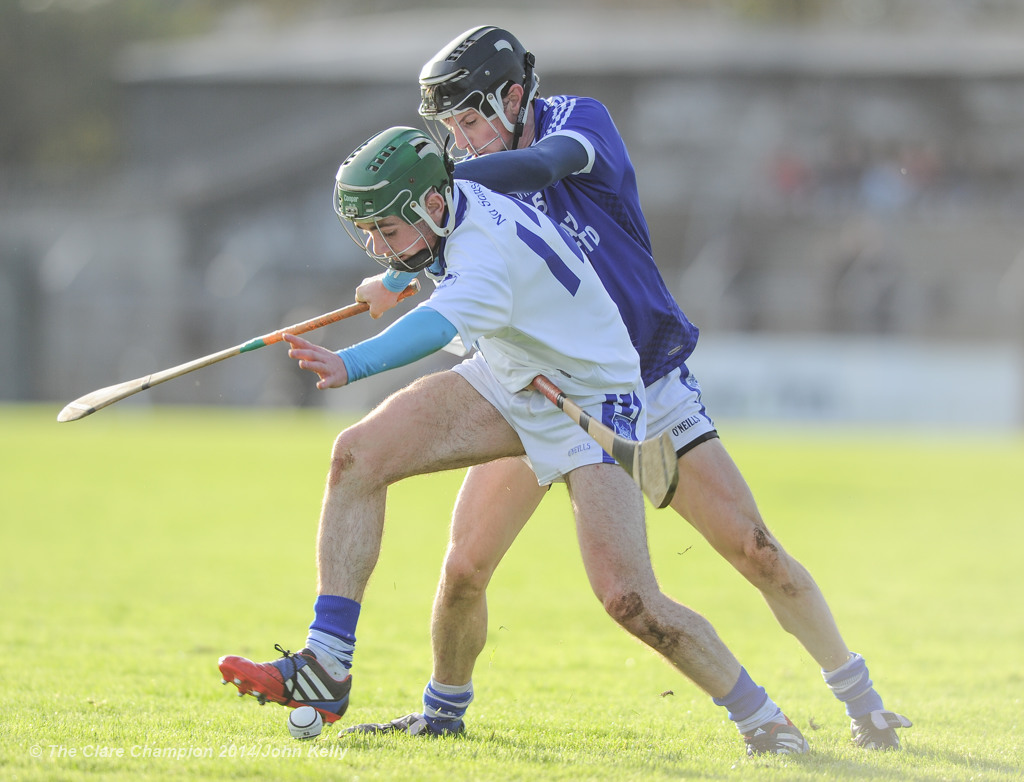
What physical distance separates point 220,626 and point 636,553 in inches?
157

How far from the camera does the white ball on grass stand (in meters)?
4.46

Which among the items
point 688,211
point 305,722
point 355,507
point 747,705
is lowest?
point 747,705

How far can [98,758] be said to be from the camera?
14.1 feet

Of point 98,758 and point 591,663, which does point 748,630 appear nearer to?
point 591,663

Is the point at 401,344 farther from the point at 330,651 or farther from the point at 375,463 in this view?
the point at 330,651

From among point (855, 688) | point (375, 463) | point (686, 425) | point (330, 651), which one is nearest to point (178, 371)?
point (375, 463)

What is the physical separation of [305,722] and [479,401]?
1290 mm

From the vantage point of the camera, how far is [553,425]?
4805mm

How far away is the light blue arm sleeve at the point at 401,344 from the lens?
4.14 meters

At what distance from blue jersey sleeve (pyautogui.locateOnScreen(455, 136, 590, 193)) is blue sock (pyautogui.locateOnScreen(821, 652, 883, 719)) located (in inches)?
88.6

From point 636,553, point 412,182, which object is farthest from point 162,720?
point 412,182

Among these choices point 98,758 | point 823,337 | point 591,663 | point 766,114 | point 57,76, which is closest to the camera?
point 98,758

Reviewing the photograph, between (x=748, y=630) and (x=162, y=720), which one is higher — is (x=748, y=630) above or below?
below

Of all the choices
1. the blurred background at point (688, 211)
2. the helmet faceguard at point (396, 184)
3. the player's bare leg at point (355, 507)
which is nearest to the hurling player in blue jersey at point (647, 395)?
the helmet faceguard at point (396, 184)
